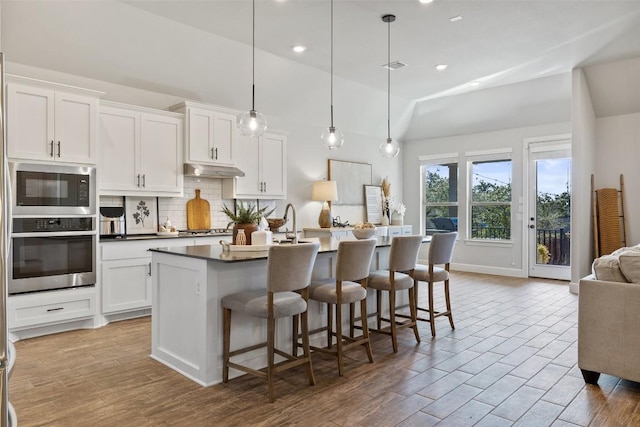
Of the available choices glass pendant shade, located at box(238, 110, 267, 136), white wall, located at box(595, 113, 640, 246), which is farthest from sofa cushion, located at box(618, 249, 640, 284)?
white wall, located at box(595, 113, 640, 246)

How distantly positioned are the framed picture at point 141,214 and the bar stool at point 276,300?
2.77 metres

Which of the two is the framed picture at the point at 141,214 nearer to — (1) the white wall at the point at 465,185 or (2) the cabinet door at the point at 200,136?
(2) the cabinet door at the point at 200,136

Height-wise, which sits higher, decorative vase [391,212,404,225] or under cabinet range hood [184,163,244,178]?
under cabinet range hood [184,163,244,178]

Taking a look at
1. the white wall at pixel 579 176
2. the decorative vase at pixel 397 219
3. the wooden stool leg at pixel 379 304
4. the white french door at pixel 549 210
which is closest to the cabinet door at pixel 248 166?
the wooden stool leg at pixel 379 304

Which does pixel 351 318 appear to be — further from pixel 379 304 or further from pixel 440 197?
pixel 440 197

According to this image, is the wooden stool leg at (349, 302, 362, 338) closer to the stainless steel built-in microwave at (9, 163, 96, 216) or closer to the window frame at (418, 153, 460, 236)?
the stainless steel built-in microwave at (9, 163, 96, 216)

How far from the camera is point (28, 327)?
4.03 meters

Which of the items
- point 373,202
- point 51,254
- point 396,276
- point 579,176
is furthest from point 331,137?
point 373,202

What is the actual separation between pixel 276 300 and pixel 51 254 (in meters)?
2.64

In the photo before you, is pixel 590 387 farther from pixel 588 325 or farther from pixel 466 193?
pixel 466 193

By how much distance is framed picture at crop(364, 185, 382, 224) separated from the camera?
8422 millimetres

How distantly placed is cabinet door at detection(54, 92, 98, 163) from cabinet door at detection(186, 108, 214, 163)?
1130 millimetres

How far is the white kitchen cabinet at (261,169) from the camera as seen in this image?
19.7ft

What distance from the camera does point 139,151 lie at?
497 centimetres
